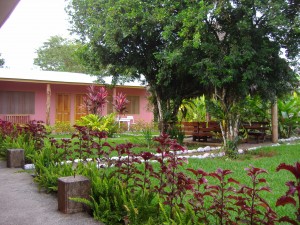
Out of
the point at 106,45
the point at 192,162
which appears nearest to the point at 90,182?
the point at 192,162

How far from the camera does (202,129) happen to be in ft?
43.2

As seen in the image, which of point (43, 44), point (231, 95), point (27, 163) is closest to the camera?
point (27, 163)

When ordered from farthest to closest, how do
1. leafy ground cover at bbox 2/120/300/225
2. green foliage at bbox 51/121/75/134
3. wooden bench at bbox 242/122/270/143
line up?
green foliage at bbox 51/121/75/134 → wooden bench at bbox 242/122/270/143 → leafy ground cover at bbox 2/120/300/225

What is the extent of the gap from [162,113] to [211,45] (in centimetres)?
403

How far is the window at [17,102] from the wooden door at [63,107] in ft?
4.66

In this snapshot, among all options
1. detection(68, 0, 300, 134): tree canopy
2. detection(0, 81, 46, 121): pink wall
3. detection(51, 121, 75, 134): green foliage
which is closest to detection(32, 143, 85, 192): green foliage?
detection(68, 0, 300, 134): tree canopy

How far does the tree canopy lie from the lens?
7.93m

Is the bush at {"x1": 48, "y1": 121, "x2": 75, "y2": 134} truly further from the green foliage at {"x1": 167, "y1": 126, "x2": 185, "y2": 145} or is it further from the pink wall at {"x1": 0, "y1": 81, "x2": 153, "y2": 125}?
the green foliage at {"x1": 167, "y1": 126, "x2": 185, "y2": 145}

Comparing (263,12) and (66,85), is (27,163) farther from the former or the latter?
(66,85)

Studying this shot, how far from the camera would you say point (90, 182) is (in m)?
4.35

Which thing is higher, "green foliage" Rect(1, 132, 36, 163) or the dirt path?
"green foliage" Rect(1, 132, 36, 163)

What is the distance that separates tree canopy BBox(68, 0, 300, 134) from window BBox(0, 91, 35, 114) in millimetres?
8803

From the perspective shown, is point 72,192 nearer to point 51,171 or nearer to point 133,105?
point 51,171

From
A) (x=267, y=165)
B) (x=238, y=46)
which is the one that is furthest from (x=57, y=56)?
(x=267, y=165)
